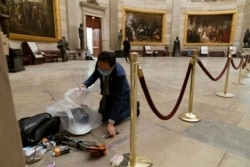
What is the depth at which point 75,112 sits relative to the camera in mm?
2287

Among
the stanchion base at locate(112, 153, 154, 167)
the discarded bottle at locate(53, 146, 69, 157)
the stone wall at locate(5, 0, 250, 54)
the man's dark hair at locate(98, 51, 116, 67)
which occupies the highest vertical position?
→ the stone wall at locate(5, 0, 250, 54)

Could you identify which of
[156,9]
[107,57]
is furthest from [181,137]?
[156,9]

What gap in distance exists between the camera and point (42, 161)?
5.74 ft

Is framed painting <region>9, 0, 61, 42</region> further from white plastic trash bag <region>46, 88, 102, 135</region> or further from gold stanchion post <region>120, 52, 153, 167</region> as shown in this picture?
gold stanchion post <region>120, 52, 153, 167</region>

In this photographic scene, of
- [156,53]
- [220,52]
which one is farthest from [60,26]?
[220,52]

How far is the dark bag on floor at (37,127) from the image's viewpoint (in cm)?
190

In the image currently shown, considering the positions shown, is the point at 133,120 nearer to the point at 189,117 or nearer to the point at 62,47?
the point at 189,117

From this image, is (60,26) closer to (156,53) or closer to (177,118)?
(156,53)

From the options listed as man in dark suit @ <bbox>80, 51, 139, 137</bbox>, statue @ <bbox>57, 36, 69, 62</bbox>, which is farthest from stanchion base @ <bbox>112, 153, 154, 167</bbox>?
statue @ <bbox>57, 36, 69, 62</bbox>

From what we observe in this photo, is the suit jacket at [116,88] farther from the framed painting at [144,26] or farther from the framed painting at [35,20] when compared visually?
the framed painting at [144,26]

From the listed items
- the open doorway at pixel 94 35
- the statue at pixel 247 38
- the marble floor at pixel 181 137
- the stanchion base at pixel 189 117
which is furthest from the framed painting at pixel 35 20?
the statue at pixel 247 38

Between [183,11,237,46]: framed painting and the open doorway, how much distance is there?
896cm

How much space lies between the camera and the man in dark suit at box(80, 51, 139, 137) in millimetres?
2148

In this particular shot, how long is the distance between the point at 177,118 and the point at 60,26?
39.7 feet
